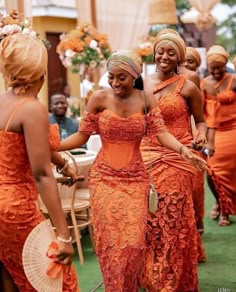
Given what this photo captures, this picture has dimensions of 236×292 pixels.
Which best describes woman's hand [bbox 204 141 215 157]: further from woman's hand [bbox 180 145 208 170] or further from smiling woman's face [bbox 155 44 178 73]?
woman's hand [bbox 180 145 208 170]

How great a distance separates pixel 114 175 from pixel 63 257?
1281 millimetres

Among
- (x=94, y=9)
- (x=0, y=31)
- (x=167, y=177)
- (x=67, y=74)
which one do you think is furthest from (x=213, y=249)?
(x=67, y=74)

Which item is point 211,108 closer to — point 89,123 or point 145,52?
point 89,123

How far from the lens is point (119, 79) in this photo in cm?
436

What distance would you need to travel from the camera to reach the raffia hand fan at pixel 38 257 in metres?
3.24

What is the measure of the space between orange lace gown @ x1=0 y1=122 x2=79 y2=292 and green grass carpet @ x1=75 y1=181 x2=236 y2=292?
7.51ft

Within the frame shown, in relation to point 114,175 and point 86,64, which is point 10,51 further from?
point 86,64

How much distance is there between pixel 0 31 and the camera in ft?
17.0

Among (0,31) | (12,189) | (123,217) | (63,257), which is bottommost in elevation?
(123,217)

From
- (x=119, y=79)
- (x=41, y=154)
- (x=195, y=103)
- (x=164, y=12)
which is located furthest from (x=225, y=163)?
(x=41, y=154)

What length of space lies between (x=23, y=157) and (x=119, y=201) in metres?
1.26

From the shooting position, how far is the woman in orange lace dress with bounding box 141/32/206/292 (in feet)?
16.5

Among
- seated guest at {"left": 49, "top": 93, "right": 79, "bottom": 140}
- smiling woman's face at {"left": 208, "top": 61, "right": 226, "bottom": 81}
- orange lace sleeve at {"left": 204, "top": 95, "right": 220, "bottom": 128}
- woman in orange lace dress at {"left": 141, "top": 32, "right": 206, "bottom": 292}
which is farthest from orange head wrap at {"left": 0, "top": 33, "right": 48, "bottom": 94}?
seated guest at {"left": 49, "top": 93, "right": 79, "bottom": 140}

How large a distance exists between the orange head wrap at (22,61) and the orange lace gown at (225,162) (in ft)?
15.6
